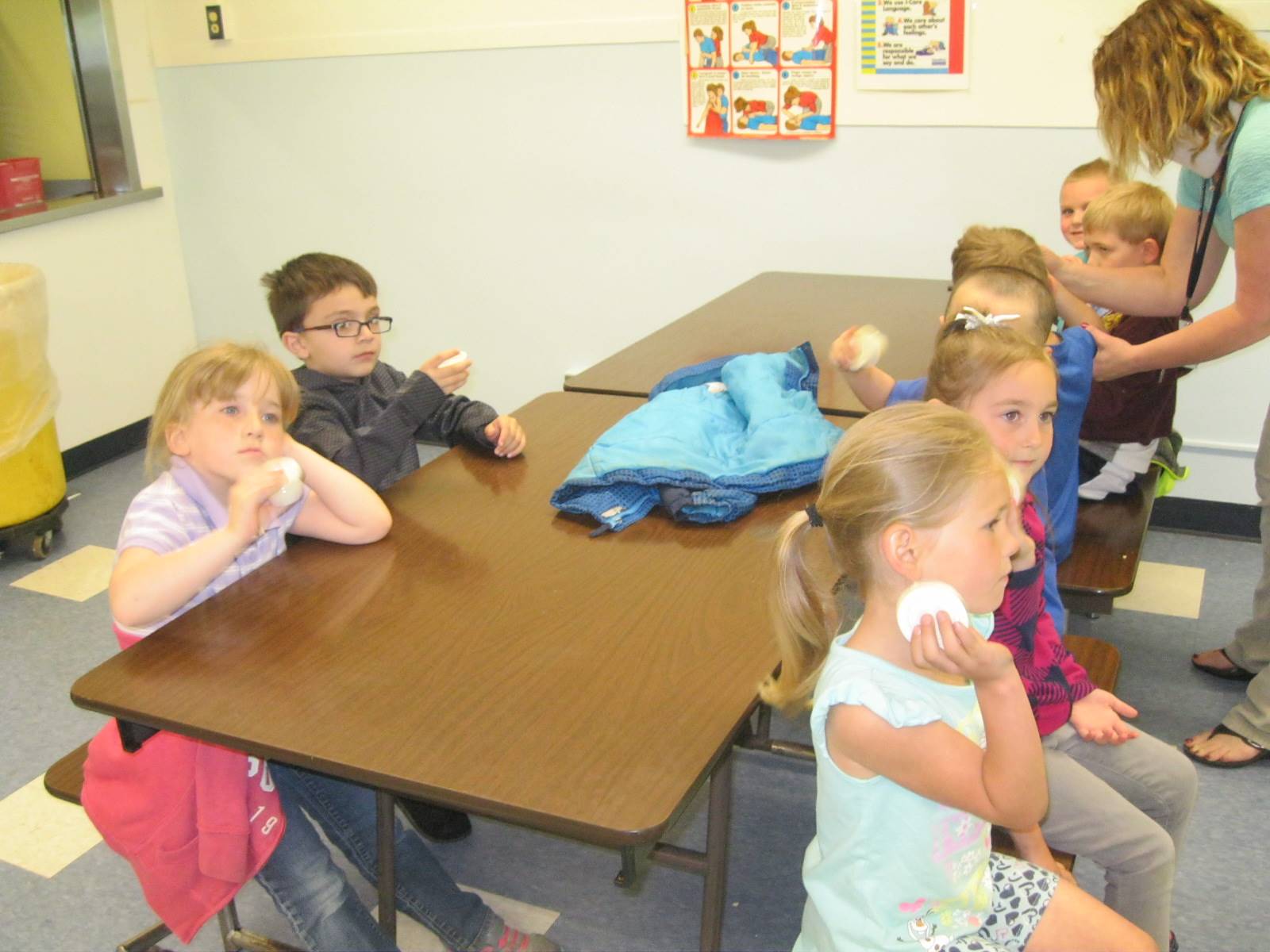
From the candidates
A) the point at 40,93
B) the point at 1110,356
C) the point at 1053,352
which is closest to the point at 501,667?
the point at 1053,352

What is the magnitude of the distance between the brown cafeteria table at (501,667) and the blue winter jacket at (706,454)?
3 centimetres

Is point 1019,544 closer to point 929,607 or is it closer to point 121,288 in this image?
point 929,607

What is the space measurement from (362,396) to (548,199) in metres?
1.83

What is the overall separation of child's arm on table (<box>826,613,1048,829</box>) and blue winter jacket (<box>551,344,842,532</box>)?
566 mm

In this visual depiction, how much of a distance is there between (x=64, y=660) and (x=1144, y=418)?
2.37m

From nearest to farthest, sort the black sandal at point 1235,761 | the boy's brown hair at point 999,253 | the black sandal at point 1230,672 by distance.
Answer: the boy's brown hair at point 999,253
the black sandal at point 1235,761
the black sandal at point 1230,672

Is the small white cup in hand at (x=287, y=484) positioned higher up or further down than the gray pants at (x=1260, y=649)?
higher up

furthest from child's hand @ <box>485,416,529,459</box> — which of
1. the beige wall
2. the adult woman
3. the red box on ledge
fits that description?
the beige wall

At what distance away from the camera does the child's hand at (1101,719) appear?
4.97ft

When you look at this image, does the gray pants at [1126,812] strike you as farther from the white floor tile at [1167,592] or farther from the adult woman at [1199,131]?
the white floor tile at [1167,592]

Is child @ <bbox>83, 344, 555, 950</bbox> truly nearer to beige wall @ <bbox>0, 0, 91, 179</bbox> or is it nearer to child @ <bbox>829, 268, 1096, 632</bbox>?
child @ <bbox>829, 268, 1096, 632</bbox>

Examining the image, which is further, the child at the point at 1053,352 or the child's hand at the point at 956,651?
the child at the point at 1053,352

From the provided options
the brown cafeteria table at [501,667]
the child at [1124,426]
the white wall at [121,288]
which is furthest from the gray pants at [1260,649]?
the white wall at [121,288]

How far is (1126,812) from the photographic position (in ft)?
4.75
